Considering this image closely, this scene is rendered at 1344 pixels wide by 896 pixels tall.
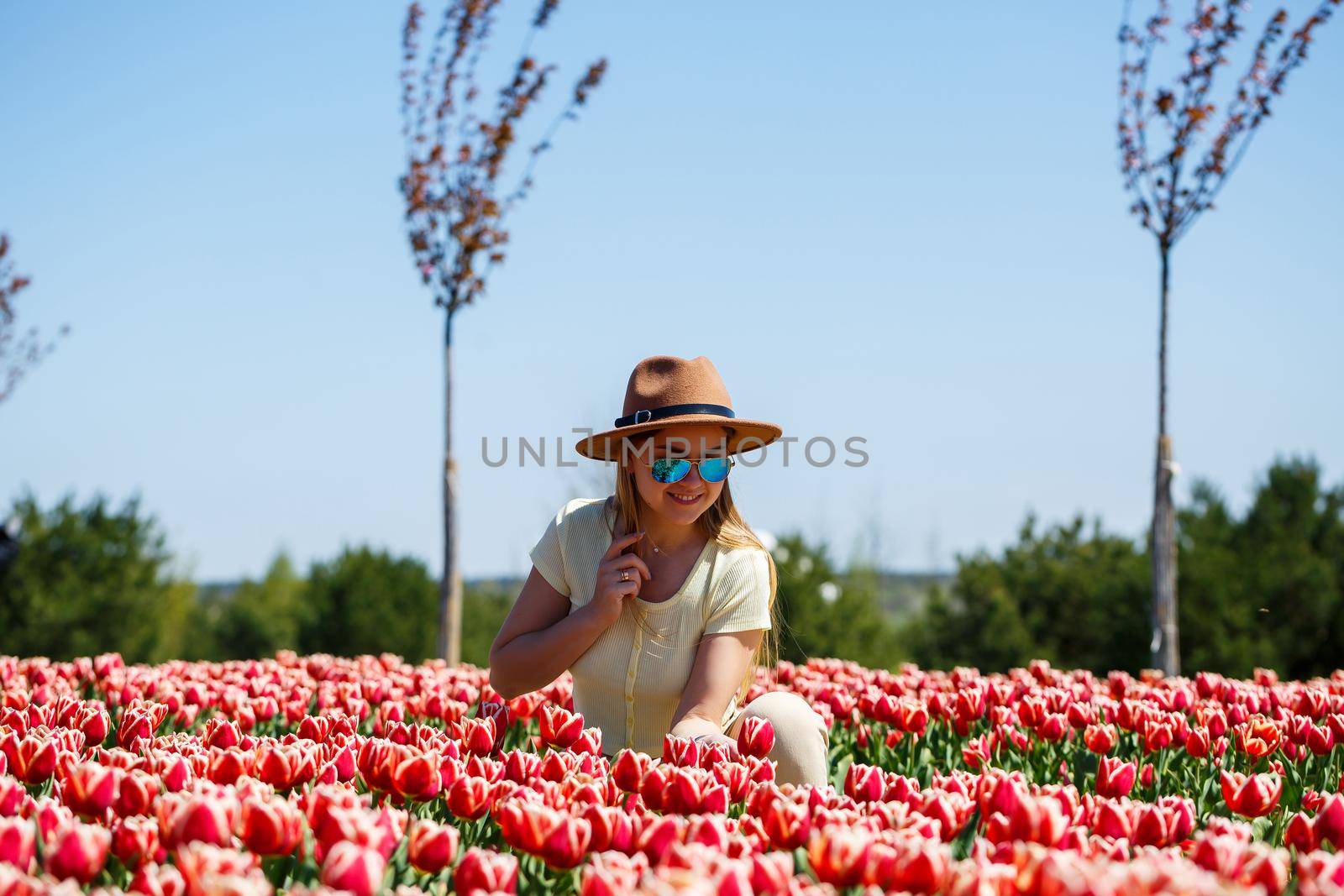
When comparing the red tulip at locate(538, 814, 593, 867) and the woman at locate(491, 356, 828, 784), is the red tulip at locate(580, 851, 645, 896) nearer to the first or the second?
the red tulip at locate(538, 814, 593, 867)

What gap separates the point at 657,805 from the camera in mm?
2207

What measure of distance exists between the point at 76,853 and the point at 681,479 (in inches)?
75.5

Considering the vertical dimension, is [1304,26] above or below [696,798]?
above

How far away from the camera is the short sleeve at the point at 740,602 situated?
10.9 ft

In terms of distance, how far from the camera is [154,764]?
234 cm

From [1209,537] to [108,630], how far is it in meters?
12.1

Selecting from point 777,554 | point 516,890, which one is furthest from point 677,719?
point 777,554

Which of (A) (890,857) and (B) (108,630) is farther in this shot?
(B) (108,630)

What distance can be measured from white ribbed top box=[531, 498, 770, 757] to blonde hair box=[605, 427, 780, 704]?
1.7 inches

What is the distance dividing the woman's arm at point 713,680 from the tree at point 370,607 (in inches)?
356

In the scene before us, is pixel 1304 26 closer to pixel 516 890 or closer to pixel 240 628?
pixel 516 890

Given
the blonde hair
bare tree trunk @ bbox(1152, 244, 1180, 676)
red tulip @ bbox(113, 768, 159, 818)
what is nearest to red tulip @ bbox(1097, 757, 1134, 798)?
the blonde hair

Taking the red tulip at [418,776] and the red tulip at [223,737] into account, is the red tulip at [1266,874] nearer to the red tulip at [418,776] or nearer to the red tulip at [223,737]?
the red tulip at [418,776]

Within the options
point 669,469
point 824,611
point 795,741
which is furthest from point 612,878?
point 824,611
